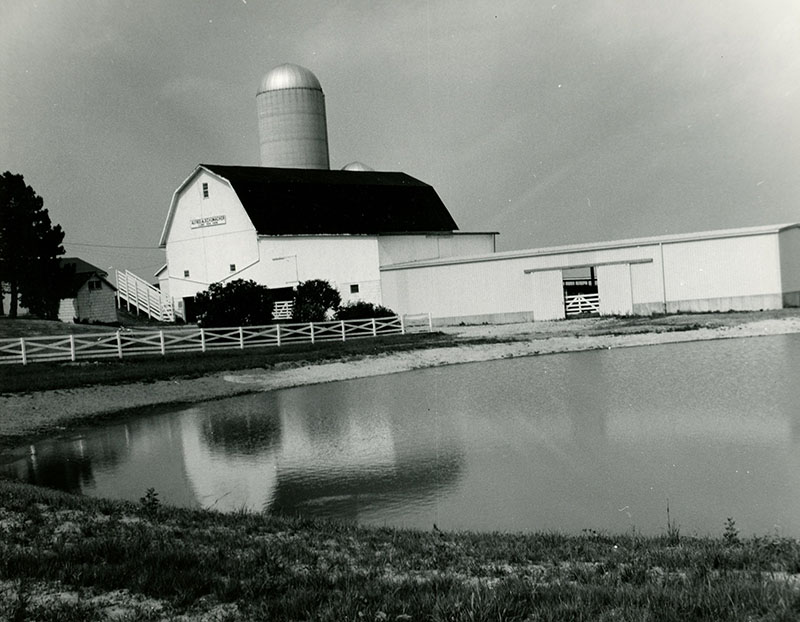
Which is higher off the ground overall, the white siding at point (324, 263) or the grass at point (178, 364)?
the white siding at point (324, 263)

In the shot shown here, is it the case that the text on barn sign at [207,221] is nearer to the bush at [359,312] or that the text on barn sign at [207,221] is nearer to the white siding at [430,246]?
the white siding at [430,246]

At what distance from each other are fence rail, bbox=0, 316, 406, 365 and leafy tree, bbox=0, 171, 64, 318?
12.5m

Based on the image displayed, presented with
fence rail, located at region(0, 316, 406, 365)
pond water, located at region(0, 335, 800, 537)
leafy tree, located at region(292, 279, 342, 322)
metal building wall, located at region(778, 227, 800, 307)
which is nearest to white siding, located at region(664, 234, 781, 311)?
metal building wall, located at region(778, 227, 800, 307)

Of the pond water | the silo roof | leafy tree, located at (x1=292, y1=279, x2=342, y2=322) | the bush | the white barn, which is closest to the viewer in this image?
the pond water

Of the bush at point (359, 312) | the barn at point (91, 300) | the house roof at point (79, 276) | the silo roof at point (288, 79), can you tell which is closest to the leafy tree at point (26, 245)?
the house roof at point (79, 276)

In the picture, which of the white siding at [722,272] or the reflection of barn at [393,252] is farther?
the reflection of barn at [393,252]

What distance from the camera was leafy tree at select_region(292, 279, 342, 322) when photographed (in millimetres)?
42500

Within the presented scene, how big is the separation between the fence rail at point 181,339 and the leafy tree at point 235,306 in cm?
182

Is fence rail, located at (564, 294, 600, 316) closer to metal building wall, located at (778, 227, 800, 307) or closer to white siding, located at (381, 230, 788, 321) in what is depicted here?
white siding, located at (381, 230, 788, 321)

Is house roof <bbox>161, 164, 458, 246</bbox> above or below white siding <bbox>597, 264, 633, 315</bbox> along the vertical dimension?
above

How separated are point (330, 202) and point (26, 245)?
1676 centimetres

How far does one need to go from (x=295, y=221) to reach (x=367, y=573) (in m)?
45.6

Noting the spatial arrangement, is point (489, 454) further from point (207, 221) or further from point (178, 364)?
point (207, 221)

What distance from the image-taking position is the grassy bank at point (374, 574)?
4941mm
